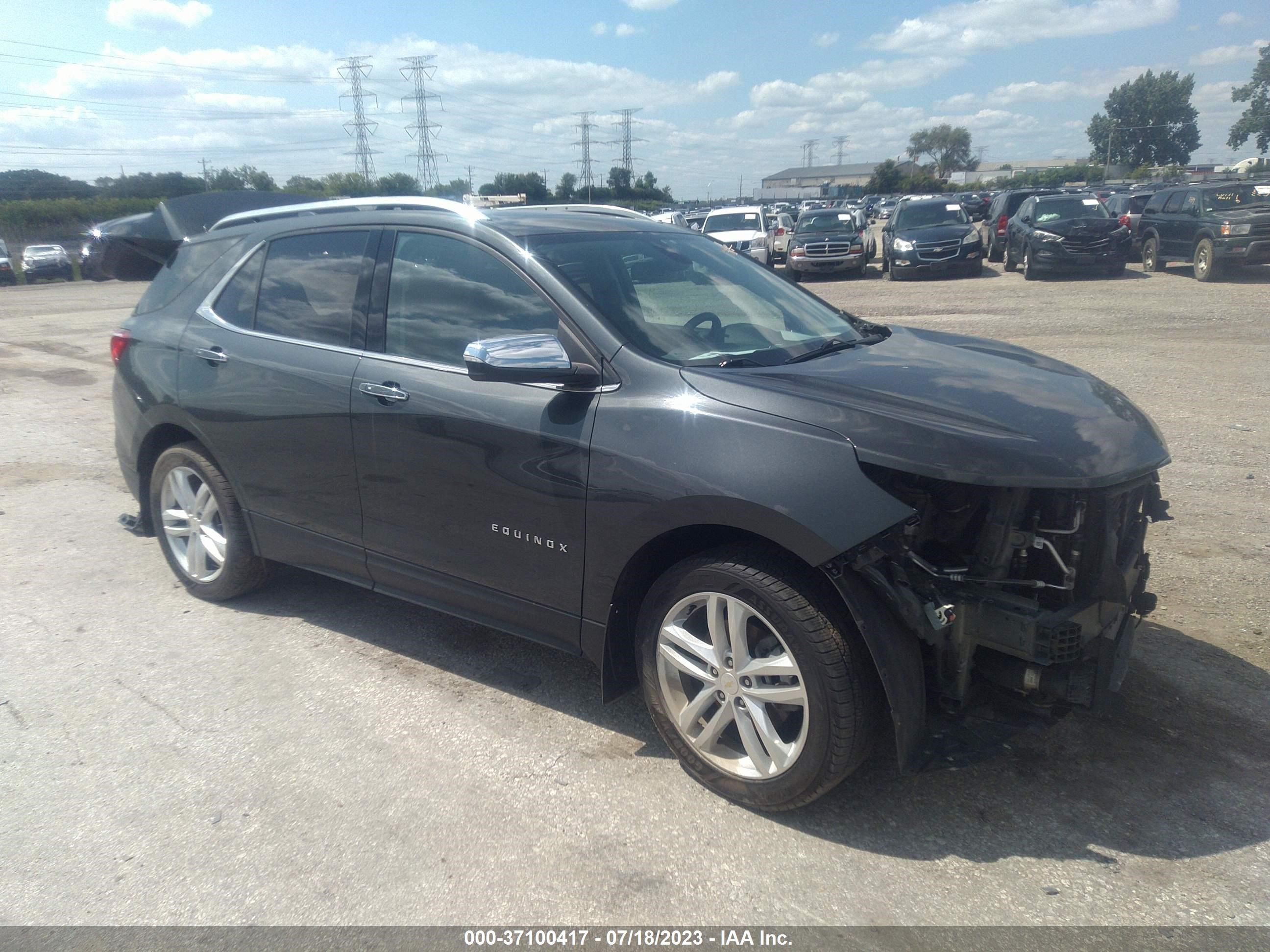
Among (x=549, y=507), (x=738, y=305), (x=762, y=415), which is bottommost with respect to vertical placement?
(x=549, y=507)

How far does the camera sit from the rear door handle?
370 centimetres

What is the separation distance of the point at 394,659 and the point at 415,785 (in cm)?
106

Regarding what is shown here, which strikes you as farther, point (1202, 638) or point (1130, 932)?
point (1202, 638)

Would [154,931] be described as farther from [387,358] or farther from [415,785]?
[387,358]

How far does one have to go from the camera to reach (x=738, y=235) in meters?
23.9

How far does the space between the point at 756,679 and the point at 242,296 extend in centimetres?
317

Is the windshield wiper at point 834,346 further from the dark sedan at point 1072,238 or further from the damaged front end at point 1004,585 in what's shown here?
the dark sedan at point 1072,238

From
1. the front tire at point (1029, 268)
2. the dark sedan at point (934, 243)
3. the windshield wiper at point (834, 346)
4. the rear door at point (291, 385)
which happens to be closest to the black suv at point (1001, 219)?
the dark sedan at point (934, 243)

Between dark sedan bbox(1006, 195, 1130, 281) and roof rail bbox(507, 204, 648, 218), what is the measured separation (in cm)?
1729

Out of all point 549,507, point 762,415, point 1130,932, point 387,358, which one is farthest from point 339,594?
point 1130,932

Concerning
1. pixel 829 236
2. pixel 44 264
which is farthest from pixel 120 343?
pixel 44 264

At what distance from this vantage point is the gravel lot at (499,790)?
8.84 feet

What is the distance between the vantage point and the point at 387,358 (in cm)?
382

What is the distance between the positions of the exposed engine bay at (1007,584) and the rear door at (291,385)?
2314mm
